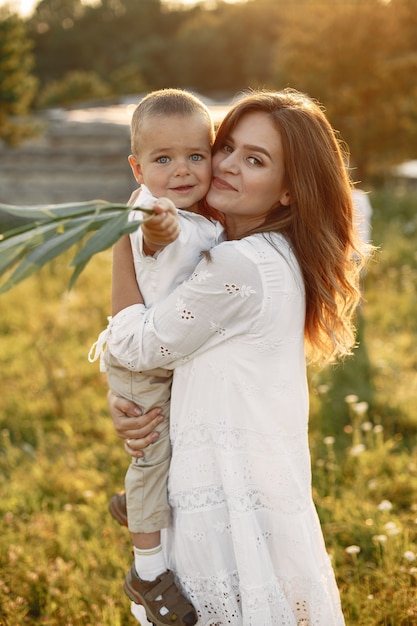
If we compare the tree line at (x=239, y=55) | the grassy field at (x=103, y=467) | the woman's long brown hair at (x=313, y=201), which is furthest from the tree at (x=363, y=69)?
the woman's long brown hair at (x=313, y=201)

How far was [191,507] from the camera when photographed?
1989mm

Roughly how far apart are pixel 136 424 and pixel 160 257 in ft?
1.62

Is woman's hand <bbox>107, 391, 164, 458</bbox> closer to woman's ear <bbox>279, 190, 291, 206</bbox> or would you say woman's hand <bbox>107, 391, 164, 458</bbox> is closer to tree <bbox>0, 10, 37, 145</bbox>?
woman's ear <bbox>279, 190, 291, 206</bbox>

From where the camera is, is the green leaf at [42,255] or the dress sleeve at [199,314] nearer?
the green leaf at [42,255]

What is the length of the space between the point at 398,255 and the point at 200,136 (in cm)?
568

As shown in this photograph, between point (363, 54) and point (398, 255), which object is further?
point (363, 54)

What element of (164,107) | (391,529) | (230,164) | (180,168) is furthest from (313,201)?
(391,529)

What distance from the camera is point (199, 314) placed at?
1.79 m

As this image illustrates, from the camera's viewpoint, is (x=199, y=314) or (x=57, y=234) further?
(x=199, y=314)

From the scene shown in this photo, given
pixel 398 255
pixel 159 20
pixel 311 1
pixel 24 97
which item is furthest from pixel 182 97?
pixel 159 20

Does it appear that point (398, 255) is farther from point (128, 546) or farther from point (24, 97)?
point (128, 546)

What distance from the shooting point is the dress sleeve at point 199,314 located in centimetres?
178

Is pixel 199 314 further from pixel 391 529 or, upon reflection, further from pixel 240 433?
pixel 391 529

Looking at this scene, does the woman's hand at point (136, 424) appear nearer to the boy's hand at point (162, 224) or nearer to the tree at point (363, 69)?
the boy's hand at point (162, 224)
